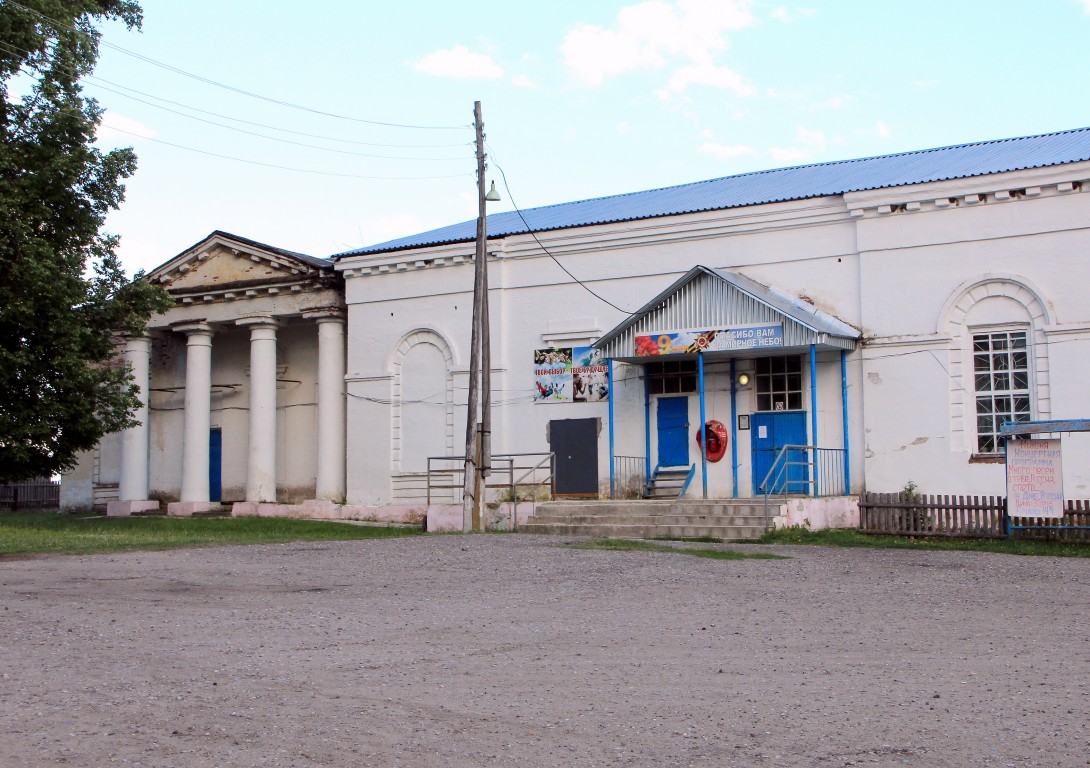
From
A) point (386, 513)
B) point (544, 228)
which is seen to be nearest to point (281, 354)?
point (386, 513)

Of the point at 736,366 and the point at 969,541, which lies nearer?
the point at 969,541

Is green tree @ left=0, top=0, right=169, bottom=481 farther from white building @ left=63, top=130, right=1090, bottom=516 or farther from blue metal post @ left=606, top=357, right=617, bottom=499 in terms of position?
blue metal post @ left=606, top=357, right=617, bottom=499

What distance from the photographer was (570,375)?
82.7 feet

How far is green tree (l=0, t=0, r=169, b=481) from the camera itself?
69.4ft

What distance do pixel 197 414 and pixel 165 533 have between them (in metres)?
8.65

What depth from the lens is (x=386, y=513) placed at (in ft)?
88.6

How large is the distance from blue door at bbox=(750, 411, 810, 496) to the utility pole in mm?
5250

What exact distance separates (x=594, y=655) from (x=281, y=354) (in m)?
24.4

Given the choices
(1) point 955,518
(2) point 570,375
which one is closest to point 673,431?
(2) point 570,375

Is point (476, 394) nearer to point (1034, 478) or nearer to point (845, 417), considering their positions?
point (845, 417)

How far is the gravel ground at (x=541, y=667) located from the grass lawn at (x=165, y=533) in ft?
12.5

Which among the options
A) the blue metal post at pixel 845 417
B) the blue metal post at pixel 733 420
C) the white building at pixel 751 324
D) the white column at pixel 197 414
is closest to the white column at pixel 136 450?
the white column at pixel 197 414

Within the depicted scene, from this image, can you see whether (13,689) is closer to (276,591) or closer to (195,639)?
(195,639)

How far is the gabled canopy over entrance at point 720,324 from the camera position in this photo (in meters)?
21.0
